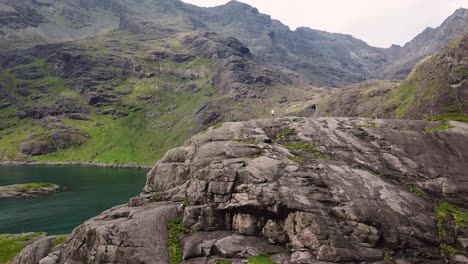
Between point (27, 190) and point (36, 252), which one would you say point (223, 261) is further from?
point (27, 190)

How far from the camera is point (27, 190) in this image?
145875mm

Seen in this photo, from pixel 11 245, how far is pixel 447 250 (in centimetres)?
6801

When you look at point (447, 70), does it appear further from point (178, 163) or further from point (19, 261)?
point (19, 261)

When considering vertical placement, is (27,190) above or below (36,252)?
below

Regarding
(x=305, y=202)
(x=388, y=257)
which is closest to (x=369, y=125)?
(x=305, y=202)

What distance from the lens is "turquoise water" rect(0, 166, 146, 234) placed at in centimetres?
10188

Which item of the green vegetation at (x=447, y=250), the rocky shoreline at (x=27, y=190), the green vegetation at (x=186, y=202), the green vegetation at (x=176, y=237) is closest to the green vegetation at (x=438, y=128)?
the green vegetation at (x=447, y=250)

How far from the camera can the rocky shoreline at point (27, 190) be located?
5442 inches

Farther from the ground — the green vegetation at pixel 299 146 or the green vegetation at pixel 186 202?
the green vegetation at pixel 299 146

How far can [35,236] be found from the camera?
252 ft

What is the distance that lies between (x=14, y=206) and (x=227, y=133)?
10920 cm

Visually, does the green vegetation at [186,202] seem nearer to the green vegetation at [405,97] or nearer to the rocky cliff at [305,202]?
the rocky cliff at [305,202]

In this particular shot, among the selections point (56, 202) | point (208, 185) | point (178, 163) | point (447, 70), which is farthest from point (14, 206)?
point (447, 70)

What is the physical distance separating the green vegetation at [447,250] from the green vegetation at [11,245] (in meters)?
57.3
